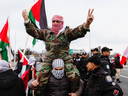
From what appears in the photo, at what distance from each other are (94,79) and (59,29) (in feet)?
4.06

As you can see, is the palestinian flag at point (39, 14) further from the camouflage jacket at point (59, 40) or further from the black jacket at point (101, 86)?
the black jacket at point (101, 86)

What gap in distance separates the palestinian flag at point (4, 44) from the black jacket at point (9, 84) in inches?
124

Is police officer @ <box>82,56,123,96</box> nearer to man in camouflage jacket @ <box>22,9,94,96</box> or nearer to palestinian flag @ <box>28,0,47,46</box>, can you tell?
man in camouflage jacket @ <box>22,9,94,96</box>

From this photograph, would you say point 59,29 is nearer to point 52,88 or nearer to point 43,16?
point 52,88

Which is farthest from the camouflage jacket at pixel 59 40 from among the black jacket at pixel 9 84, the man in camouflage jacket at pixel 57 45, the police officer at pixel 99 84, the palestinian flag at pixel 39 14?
the palestinian flag at pixel 39 14

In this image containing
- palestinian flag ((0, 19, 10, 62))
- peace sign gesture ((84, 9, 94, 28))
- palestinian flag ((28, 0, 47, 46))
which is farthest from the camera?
palestinian flag ((28, 0, 47, 46))

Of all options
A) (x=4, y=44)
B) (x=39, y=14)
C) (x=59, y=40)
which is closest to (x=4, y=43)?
(x=4, y=44)

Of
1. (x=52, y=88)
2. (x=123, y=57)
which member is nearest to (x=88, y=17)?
(x=52, y=88)

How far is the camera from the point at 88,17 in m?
2.69

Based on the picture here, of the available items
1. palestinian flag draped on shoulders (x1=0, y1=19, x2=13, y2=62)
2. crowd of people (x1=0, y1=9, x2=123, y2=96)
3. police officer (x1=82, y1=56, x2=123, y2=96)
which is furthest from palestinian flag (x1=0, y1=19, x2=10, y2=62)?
police officer (x1=82, y1=56, x2=123, y2=96)

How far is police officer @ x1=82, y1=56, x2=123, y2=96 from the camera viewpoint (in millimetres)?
2780

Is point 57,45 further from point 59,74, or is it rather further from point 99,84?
point 99,84

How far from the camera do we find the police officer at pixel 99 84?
2.78 m

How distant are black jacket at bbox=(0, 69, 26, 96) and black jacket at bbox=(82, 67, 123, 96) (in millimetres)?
1380
